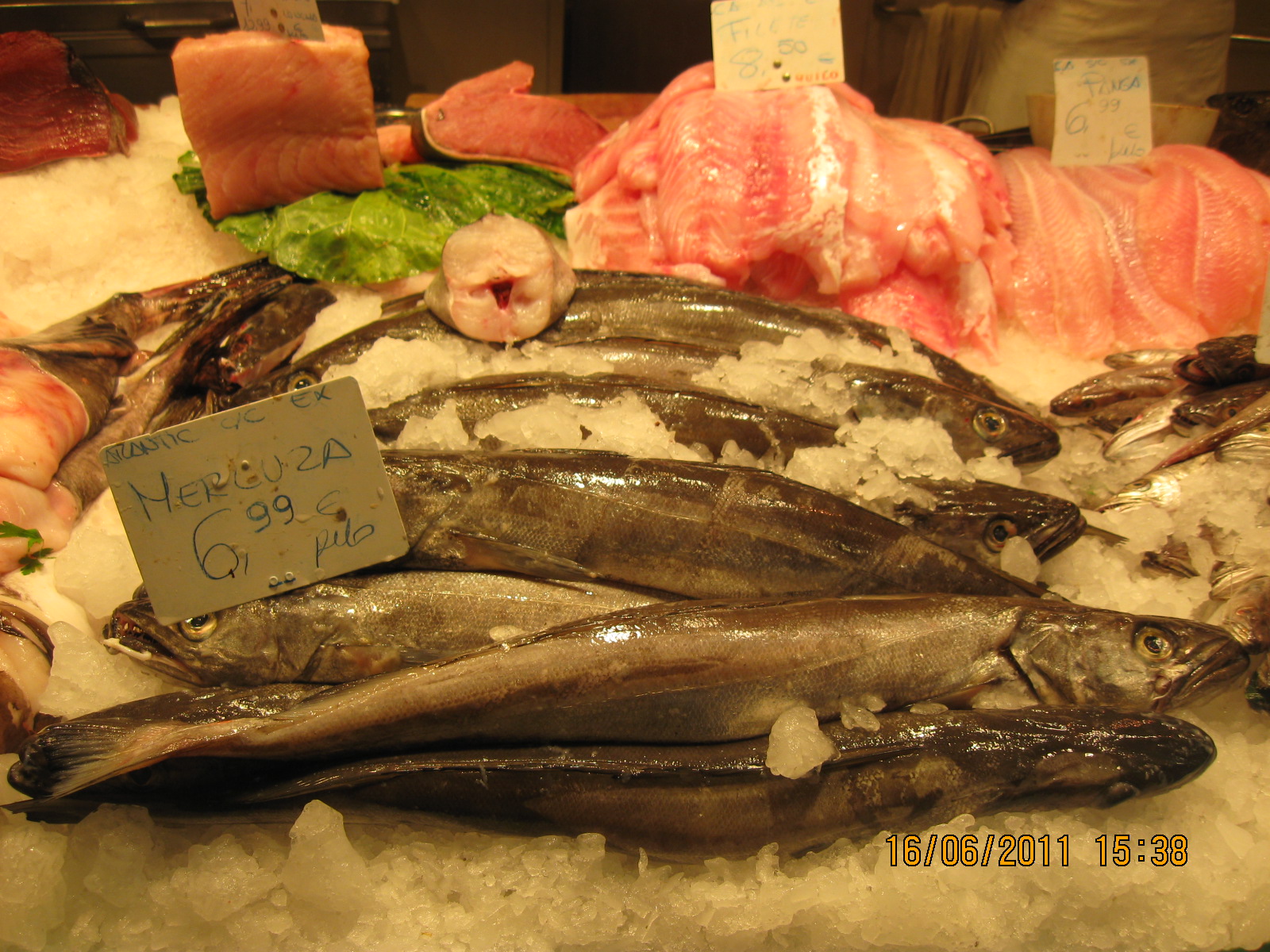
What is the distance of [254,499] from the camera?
3.73ft

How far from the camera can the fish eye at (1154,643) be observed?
1.22 m

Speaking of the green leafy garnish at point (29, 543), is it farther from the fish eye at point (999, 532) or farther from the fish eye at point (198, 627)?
the fish eye at point (999, 532)

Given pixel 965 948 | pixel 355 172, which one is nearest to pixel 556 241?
pixel 355 172

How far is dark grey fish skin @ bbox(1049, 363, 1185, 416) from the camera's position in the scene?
2043 mm

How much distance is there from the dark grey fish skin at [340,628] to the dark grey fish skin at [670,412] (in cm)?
47

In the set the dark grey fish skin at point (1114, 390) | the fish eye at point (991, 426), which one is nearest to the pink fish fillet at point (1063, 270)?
the dark grey fish skin at point (1114, 390)

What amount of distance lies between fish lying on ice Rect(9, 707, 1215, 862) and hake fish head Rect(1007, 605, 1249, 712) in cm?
9

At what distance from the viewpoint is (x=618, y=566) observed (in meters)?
1.32

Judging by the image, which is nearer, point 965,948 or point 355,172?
point 965,948

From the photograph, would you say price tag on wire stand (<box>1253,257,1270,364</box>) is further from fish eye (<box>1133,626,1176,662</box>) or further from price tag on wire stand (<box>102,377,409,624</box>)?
price tag on wire stand (<box>102,377,409,624</box>)

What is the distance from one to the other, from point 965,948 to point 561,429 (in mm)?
1145

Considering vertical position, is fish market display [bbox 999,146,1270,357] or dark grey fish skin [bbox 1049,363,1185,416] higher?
fish market display [bbox 999,146,1270,357]

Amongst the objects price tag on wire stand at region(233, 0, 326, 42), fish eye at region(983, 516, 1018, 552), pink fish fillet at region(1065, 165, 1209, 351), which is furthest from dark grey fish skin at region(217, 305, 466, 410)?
pink fish fillet at region(1065, 165, 1209, 351)

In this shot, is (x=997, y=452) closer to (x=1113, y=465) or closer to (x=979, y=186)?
(x=1113, y=465)
